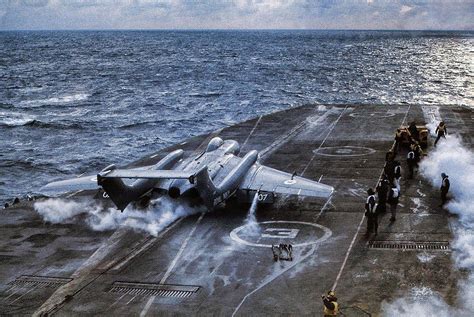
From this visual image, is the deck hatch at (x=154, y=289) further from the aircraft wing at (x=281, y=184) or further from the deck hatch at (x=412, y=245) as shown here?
the aircraft wing at (x=281, y=184)

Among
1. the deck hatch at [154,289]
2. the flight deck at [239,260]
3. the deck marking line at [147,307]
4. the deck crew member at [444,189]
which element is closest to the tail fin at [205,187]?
the flight deck at [239,260]

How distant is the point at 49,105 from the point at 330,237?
87.6 m

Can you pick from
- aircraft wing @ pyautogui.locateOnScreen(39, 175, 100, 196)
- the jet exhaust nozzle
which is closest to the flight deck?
the jet exhaust nozzle

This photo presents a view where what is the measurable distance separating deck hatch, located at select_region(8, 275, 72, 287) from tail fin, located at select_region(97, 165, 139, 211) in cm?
504

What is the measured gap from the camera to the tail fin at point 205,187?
29109 mm

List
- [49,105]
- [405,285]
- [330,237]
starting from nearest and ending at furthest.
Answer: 1. [405,285]
2. [330,237]
3. [49,105]

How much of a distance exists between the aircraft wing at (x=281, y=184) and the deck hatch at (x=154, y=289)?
9.99 meters

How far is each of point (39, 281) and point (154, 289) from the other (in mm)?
5575

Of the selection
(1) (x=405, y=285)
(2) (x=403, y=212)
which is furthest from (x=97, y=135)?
(1) (x=405, y=285)

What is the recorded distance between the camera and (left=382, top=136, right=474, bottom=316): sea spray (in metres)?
20.4

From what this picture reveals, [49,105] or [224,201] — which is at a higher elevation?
[224,201]

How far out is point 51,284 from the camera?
24688 millimetres

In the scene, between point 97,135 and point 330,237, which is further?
point 97,135

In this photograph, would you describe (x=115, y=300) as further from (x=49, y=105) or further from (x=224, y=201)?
(x=49, y=105)
